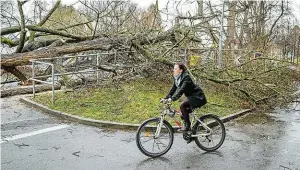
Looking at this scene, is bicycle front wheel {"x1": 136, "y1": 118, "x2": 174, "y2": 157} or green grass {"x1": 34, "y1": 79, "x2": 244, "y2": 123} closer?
bicycle front wheel {"x1": 136, "y1": 118, "x2": 174, "y2": 157}

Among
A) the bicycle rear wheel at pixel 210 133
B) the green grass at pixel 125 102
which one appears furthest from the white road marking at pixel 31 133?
the bicycle rear wheel at pixel 210 133

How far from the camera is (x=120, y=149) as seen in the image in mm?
6719

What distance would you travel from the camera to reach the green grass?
9250 mm

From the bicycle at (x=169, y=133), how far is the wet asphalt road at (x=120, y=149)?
0.51ft

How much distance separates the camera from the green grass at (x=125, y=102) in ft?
30.3

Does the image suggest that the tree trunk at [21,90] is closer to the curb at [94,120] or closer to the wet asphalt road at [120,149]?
the curb at [94,120]

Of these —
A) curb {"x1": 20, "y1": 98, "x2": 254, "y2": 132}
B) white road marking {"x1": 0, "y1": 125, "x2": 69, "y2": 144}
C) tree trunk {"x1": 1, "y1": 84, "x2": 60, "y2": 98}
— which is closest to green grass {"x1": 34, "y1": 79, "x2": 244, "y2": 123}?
curb {"x1": 20, "y1": 98, "x2": 254, "y2": 132}

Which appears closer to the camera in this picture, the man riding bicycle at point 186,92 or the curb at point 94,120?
the man riding bicycle at point 186,92

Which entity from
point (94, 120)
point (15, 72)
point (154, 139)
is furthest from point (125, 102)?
point (15, 72)

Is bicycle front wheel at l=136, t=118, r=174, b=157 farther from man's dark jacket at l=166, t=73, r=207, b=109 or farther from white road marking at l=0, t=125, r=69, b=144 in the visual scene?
white road marking at l=0, t=125, r=69, b=144

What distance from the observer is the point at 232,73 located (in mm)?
11820

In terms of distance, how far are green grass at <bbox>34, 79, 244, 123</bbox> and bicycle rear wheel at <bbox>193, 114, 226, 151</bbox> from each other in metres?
2.26

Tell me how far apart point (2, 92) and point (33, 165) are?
6548 millimetres

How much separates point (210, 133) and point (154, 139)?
1.09 meters
